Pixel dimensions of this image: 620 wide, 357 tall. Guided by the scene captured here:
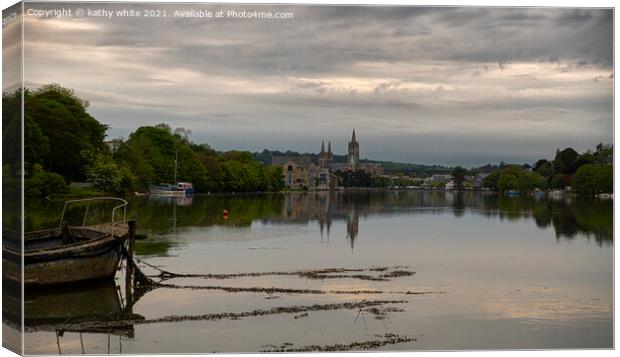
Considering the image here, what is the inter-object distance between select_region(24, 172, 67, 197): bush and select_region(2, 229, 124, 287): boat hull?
985 millimetres

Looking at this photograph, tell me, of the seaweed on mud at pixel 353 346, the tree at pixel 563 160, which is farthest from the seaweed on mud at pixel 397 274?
the seaweed on mud at pixel 353 346

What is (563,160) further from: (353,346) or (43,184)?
(43,184)

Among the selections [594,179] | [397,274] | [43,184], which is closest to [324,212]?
[397,274]

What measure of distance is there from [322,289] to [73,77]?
579cm

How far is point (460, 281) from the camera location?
17672 mm

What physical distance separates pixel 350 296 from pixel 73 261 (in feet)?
15.8

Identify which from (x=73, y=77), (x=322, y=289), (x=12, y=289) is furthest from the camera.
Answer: (x=322, y=289)

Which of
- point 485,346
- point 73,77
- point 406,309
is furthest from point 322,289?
point 73,77

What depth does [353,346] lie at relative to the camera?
12.2m

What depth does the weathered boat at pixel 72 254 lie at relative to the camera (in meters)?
15.2

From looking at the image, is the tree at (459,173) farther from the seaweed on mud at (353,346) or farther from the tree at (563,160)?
the seaweed on mud at (353,346)

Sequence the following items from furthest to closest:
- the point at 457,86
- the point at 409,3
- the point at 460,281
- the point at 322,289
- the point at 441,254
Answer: the point at 441,254, the point at 460,281, the point at 322,289, the point at 457,86, the point at 409,3

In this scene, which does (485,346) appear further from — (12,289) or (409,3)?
(12,289)

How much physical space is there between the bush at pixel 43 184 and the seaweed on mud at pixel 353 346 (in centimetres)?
461
